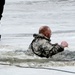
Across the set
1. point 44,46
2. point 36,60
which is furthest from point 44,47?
point 36,60

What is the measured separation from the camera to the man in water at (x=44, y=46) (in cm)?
843

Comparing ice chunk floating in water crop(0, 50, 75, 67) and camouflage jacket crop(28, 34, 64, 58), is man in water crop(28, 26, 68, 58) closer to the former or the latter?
camouflage jacket crop(28, 34, 64, 58)

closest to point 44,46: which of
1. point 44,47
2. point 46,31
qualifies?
point 44,47

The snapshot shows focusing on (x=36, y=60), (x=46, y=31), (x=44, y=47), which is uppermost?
(x=46, y=31)

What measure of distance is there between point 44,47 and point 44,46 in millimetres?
25

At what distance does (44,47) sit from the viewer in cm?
843

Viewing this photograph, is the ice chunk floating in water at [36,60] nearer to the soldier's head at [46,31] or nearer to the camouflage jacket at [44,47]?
the camouflage jacket at [44,47]

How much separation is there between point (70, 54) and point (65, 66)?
929 mm

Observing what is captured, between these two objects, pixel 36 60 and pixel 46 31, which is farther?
pixel 46 31

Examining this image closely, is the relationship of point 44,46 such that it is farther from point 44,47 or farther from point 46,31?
point 46,31

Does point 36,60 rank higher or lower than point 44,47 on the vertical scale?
lower

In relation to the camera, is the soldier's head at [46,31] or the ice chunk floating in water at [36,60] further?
the soldier's head at [46,31]

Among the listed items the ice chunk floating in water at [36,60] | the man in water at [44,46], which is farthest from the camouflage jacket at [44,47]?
the ice chunk floating in water at [36,60]

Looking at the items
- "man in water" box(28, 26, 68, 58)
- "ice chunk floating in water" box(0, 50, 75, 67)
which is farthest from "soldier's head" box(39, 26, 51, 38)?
"ice chunk floating in water" box(0, 50, 75, 67)
